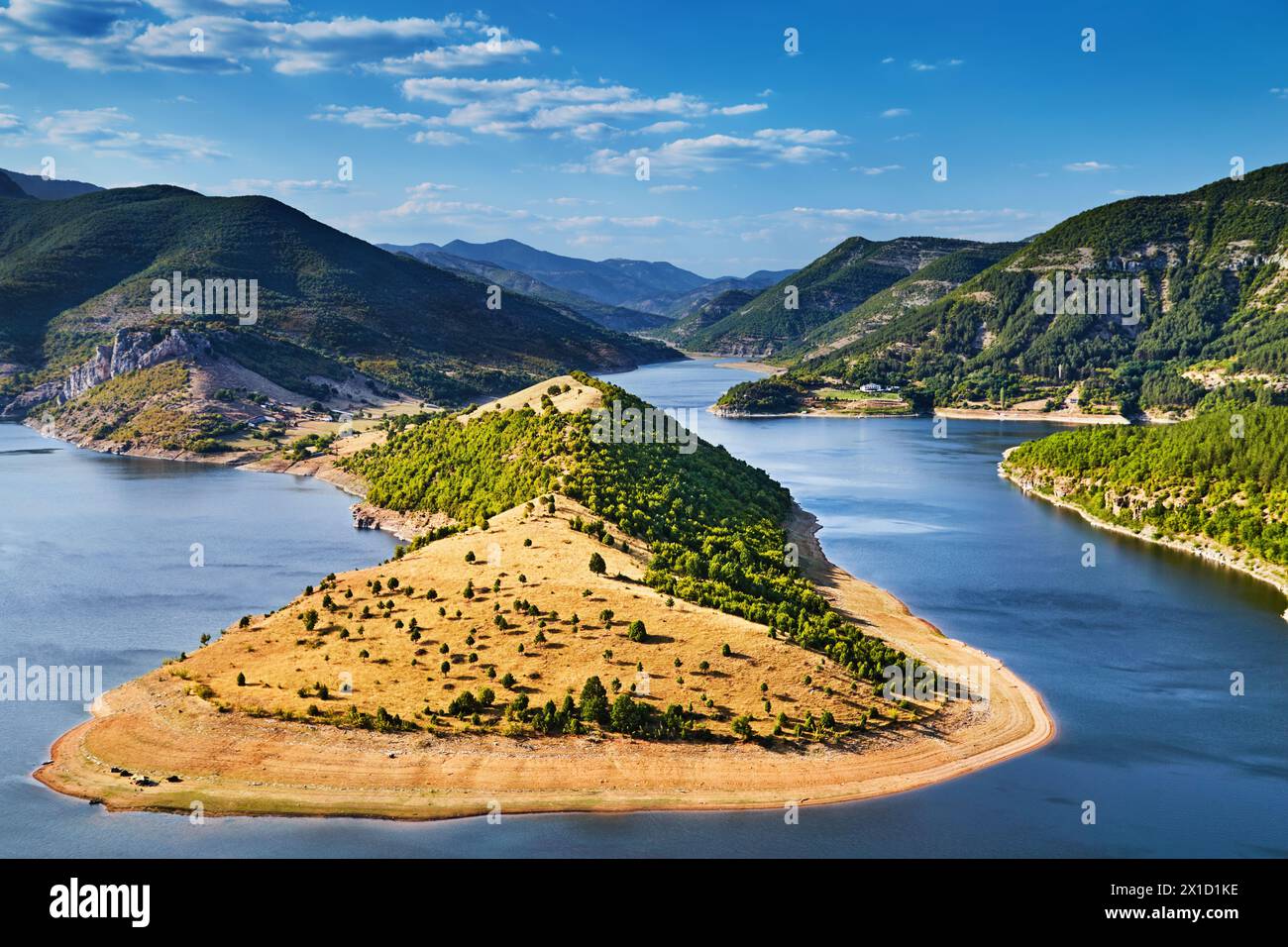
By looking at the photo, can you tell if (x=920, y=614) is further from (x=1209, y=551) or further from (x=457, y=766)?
(x=457, y=766)

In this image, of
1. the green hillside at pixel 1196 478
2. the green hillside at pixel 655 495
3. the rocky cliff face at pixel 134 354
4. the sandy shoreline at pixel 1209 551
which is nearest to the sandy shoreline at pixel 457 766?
the green hillside at pixel 655 495

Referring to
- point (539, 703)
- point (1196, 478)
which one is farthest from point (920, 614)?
point (1196, 478)

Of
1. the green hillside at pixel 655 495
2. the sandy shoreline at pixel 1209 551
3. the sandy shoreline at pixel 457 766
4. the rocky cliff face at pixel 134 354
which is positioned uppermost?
the rocky cliff face at pixel 134 354

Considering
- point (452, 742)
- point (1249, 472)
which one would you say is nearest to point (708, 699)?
point (452, 742)

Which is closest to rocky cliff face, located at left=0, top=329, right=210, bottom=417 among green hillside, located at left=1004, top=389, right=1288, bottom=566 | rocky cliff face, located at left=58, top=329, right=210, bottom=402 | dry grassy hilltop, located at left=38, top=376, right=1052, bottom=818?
rocky cliff face, located at left=58, top=329, right=210, bottom=402

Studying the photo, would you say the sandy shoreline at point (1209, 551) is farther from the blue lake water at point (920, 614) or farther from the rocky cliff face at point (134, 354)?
the rocky cliff face at point (134, 354)

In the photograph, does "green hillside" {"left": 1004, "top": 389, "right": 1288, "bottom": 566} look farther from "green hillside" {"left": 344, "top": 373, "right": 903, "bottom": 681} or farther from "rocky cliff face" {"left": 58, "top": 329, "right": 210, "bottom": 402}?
"rocky cliff face" {"left": 58, "top": 329, "right": 210, "bottom": 402}
